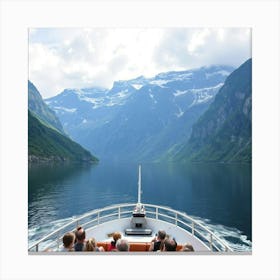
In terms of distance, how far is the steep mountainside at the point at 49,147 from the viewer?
14038 centimetres

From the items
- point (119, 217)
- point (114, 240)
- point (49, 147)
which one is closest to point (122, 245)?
point (114, 240)

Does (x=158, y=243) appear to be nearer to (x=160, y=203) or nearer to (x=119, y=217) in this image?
(x=119, y=217)

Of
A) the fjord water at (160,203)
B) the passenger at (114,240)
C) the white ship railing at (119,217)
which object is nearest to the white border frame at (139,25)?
the white ship railing at (119,217)

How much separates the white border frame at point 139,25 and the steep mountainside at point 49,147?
121 meters

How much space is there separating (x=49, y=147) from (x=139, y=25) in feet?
487

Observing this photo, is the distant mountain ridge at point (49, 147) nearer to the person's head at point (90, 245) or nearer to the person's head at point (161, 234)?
the person's head at point (161, 234)

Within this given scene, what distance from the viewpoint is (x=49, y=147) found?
155m

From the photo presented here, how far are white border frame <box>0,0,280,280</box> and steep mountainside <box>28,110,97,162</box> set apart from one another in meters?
121
